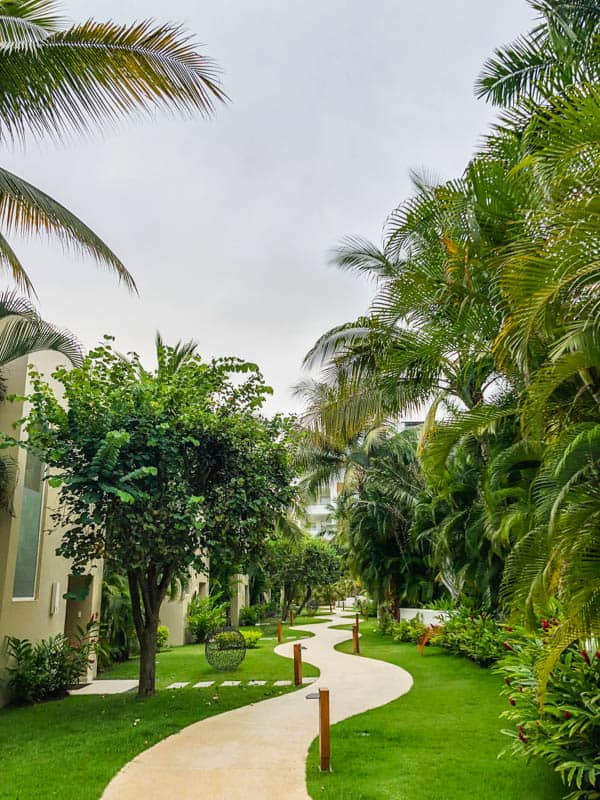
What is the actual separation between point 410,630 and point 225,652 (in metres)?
7.60

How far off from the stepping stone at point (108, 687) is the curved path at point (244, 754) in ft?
12.4

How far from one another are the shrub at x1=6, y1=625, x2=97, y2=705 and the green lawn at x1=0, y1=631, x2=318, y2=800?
0.36 meters

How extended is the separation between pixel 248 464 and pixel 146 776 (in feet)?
17.7

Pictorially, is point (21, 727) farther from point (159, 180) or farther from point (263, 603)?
point (263, 603)

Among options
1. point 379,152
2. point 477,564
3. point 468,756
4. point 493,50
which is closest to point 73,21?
point 493,50

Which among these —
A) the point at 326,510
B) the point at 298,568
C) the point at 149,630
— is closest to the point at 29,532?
the point at 149,630

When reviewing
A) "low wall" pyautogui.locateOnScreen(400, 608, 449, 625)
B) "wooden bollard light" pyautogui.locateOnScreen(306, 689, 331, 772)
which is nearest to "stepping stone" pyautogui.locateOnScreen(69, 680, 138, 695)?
"wooden bollard light" pyautogui.locateOnScreen(306, 689, 331, 772)

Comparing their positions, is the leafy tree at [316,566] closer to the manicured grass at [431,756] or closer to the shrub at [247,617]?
the shrub at [247,617]

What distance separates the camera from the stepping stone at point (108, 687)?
42.7 feet

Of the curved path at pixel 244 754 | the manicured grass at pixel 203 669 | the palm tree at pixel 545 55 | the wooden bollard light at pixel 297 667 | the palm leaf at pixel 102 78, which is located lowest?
the manicured grass at pixel 203 669

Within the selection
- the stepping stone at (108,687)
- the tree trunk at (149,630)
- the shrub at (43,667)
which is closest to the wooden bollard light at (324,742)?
the tree trunk at (149,630)

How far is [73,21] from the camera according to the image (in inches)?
255

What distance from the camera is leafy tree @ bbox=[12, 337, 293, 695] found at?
9.95m

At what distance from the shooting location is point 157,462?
10516mm
